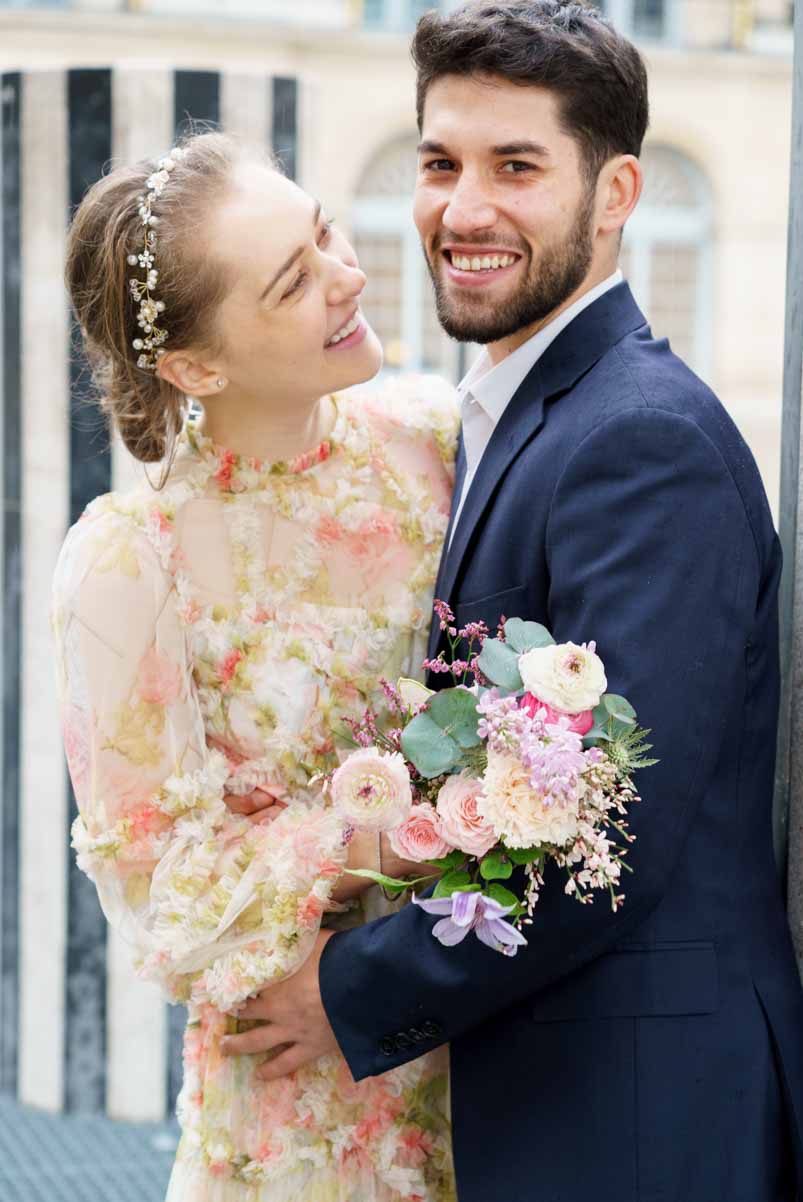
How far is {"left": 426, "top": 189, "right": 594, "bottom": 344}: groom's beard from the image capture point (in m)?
2.23

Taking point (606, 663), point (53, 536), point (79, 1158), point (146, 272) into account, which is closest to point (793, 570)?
point (606, 663)

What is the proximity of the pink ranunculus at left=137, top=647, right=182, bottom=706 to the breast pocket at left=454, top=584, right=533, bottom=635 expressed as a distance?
0.44 m

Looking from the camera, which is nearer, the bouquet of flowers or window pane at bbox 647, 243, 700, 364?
the bouquet of flowers

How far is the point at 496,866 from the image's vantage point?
5.99 feet

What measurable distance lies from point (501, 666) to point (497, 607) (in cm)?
27

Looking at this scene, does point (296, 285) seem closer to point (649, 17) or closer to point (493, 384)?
point (493, 384)

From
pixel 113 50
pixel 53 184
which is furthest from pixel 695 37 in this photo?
pixel 53 184

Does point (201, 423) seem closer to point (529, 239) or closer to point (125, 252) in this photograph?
point (125, 252)

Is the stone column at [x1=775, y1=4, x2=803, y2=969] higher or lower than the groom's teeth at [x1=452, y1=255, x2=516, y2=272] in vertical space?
lower

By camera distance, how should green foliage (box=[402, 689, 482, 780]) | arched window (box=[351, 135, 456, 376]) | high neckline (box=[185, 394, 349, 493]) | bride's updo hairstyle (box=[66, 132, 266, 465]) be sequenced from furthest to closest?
arched window (box=[351, 135, 456, 376]), high neckline (box=[185, 394, 349, 493]), bride's updo hairstyle (box=[66, 132, 266, 465]), green foliage (box=[402, 689, 482, 780])

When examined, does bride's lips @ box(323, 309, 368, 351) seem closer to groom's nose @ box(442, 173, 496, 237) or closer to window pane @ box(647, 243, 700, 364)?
groom's nose @ box(442, 173, 496, 237)

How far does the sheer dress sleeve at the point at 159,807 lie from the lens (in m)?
2.21

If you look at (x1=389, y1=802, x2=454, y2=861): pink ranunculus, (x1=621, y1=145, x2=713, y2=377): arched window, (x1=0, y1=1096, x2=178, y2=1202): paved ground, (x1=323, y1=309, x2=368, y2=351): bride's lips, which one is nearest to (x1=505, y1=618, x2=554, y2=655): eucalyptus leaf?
(x1=389, y1=802, x2=454, y2=861): pink ranunculus

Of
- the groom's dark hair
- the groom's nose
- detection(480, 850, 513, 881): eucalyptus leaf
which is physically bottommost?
detection(480, 850, 513, 881): eucalyptus leaf
